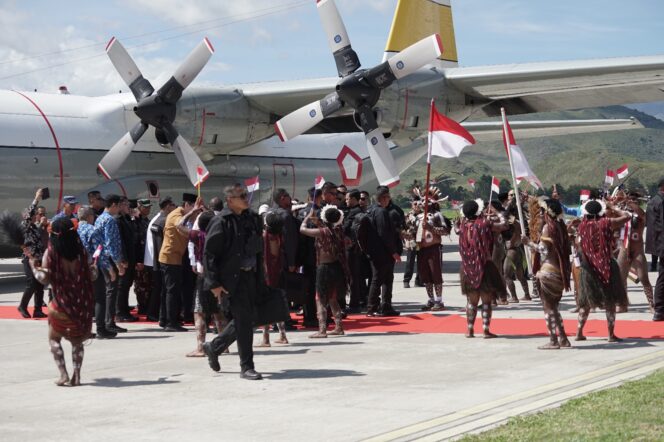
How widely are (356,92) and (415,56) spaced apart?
1397 millimetres

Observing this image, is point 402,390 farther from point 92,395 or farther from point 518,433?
point 92,395

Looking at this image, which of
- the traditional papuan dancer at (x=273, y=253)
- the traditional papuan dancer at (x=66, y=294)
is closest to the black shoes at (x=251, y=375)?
the traditional papuan dancer at (x=66, y=294)

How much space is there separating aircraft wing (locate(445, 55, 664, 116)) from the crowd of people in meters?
4.10

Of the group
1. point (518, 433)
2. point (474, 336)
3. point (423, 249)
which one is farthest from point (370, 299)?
point (518, 433)

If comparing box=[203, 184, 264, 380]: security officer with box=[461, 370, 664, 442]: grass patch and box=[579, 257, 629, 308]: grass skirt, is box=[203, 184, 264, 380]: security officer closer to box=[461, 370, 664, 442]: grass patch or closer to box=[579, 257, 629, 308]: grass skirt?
box=[461, 370, 664, 442]: grass patch

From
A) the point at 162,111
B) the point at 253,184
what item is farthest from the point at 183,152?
the point at 253,184

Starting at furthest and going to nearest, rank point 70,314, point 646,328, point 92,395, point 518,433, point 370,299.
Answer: point 370,299 → point 646,328 → point 70,314 → point 92,395 → point 518,433

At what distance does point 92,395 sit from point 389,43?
15783 mm

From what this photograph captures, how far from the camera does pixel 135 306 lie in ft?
49.7

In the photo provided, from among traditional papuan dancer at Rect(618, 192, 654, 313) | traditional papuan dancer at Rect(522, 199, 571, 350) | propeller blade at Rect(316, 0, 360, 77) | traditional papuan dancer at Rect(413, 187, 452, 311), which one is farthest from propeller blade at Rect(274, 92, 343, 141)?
traditional papuan dancer at Rect(522, 199, 571, 350)

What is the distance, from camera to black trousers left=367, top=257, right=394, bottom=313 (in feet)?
44.3

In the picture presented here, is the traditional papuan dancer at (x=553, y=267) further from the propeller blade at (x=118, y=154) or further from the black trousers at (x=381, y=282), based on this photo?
the propeller blade at (x=118, y=154)

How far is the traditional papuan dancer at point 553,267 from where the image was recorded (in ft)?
31.7

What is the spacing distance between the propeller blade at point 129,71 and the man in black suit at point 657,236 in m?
11.1
